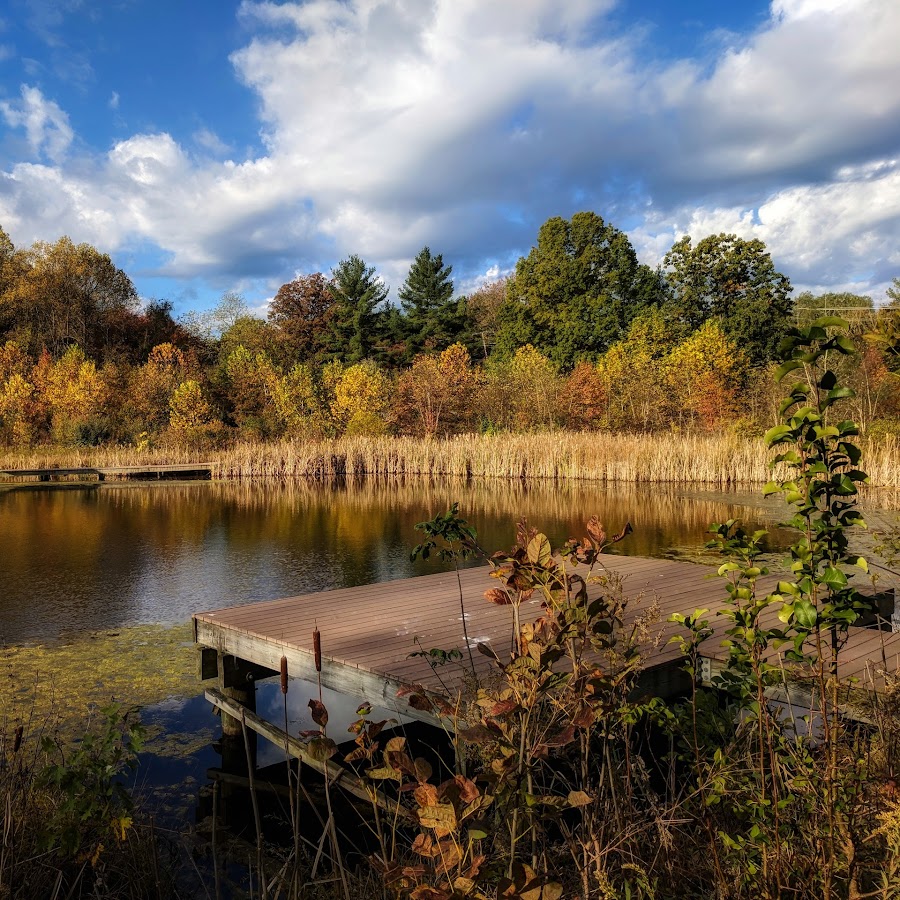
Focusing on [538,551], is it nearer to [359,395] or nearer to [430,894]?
[430,894]

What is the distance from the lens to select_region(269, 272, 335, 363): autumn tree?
3853 centimetres

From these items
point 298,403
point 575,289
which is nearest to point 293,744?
point 298,403

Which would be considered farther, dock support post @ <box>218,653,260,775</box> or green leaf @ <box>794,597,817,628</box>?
dock support post @ <box>218,653,260,775</box>

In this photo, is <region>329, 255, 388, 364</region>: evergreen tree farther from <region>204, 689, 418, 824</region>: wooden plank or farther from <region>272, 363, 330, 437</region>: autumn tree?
<region>204, 689, 418, 824</region>: wooden plank

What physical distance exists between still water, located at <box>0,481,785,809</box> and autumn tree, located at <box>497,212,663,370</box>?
1772cm

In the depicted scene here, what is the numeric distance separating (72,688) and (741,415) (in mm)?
22124

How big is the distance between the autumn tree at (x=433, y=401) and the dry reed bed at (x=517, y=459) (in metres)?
5.79

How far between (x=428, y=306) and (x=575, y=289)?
27.2ft

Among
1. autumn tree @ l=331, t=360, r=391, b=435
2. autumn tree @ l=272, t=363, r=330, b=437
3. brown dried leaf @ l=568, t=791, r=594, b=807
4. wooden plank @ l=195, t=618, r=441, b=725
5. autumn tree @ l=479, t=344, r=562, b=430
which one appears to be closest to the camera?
brown dried leaf @ l=568, t=791, r=594, b=807

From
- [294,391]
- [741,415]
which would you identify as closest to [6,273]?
[294,391]

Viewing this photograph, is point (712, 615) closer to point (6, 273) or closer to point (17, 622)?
point (17, 622)

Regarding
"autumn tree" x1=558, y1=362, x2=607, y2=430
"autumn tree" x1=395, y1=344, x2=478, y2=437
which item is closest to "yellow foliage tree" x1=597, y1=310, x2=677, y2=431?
"autumn tree" x1=558, y1=362, x2=607, y2=430

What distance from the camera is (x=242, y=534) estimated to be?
11.0 m

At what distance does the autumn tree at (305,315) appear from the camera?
38.5 meters
